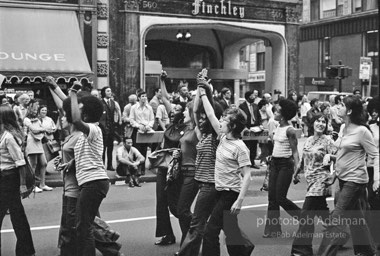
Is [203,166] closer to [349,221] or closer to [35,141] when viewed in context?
[349,221]

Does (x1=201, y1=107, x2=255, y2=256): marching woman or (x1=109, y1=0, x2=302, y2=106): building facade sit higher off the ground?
(x1=109, y1=0, x2=302, y2=106): building facade

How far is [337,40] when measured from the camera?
42.4 metres

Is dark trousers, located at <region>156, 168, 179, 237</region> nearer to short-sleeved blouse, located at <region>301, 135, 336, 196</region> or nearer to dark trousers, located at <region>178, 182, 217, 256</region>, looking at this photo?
dark trousers, located at <region>178, 182, 217, 256</region>

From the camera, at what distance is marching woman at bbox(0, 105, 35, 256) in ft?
21.9

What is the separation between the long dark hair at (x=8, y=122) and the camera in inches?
267

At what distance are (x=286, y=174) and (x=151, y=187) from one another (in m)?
5.33

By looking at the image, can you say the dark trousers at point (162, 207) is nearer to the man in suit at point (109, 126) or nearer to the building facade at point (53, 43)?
the man in suit at point (109, 126)

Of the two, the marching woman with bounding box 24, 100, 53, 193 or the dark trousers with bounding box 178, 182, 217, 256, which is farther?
the marching woman with bounding box 24, 100, 53, 193

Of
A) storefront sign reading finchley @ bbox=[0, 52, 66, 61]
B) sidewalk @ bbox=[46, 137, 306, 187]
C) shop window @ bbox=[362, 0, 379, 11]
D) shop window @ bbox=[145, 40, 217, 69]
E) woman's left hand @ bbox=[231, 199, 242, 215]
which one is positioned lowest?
sidewalk @ bbox=[46, 137, 306, 187]

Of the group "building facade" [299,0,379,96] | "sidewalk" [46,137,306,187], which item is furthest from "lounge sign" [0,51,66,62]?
"building facade" [299,0,379,96]

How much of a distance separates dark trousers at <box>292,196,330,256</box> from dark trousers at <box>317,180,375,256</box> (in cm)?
50

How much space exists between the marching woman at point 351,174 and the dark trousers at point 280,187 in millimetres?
1140

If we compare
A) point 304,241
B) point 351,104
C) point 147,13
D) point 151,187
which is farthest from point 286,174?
point 147,13

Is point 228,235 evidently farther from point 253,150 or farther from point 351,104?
point 253,150
